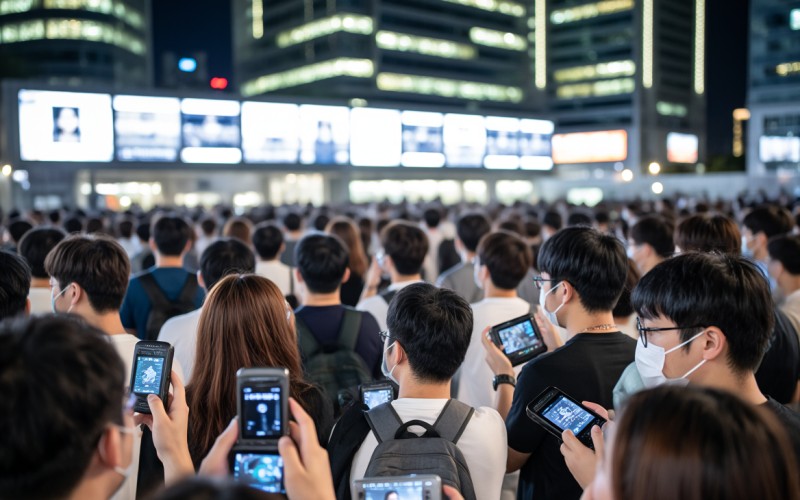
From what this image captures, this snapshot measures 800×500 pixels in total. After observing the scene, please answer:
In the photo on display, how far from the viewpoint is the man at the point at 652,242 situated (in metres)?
6.21

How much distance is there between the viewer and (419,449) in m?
2.25

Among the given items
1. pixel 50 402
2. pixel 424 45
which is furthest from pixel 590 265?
pixel 424 45

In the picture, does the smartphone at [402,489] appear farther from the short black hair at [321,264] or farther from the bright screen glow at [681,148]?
the bright screen glow at [681,148]

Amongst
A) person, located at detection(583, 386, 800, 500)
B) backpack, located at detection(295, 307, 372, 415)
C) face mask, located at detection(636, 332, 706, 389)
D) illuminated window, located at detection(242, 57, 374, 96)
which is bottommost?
backpack, located at detection(295, 307, 372, 415)

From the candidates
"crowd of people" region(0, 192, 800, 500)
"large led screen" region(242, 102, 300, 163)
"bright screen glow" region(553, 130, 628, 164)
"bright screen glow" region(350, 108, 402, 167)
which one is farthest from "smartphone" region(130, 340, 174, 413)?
"bright screen glow" region(553, 130, 628, 164)

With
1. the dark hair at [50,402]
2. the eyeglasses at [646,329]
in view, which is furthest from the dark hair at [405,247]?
the dark hair at [50,402]

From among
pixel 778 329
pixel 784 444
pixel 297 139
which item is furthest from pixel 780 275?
pixel 297 139

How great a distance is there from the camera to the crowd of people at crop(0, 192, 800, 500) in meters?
1.40

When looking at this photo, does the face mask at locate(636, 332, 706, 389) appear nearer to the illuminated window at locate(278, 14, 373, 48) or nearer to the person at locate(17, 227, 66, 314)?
the person at locate(17, 227, 66, 314)

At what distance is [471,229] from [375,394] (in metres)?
4.99

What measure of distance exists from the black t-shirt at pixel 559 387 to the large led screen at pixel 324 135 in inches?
992

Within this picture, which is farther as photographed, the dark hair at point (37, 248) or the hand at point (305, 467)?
the dark hair at point (37, 248)

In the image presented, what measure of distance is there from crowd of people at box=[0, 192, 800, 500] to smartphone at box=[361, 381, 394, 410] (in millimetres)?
52

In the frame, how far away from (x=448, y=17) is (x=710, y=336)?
84.3m
